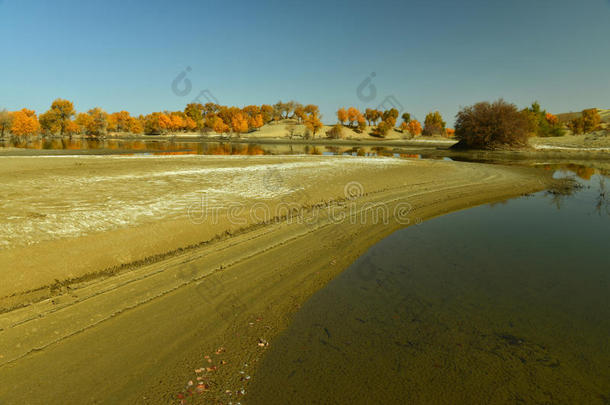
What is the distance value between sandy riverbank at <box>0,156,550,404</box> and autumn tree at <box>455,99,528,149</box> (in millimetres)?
49035

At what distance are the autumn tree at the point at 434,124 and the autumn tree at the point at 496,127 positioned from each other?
119 m

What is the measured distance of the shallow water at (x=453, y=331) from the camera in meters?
3.98

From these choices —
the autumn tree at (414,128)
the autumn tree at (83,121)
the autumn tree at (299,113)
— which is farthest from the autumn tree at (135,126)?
the autumn tree at (414,128)

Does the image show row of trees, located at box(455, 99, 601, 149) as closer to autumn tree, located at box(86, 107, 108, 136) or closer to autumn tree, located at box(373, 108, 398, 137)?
autumn tree, located at box(373, 108, 398, 137)

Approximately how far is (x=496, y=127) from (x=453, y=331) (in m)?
59.6

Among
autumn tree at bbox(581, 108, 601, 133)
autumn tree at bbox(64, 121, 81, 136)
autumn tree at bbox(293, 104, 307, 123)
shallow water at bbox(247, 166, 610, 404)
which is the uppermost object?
autumn tree at bbox(293, 104, 307, 123)

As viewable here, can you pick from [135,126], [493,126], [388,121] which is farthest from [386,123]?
[135,126]

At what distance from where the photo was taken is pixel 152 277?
6590mm

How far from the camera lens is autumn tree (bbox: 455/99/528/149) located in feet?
170

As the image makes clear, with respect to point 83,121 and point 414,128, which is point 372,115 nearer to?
point 414,128

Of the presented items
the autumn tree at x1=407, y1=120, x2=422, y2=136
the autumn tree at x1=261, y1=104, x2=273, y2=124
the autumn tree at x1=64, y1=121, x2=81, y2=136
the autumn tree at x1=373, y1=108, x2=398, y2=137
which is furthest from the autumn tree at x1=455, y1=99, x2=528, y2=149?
the autumn tree at x1=64, y1=121, x2=81, y2=136

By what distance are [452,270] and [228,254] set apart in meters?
6.13

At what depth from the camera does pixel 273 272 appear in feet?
23.6

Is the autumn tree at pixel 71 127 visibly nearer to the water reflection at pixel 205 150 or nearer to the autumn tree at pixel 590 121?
the water reflection at pixel 205 150
